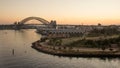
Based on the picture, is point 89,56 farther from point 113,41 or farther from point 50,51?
point 113,41

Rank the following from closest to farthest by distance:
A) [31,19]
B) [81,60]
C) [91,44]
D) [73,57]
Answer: [81,60] → [73,57] → [91,44] → [31,19]

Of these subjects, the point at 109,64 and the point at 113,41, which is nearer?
the point at 109,64

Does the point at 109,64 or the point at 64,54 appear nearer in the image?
the point at 109,64

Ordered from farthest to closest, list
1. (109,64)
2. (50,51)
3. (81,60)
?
1. (50,51)
2. (81,60)
3. (109,64)

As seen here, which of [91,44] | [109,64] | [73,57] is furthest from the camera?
[91,44]

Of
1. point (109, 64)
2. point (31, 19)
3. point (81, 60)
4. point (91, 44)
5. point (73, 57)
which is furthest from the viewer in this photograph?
point (31, 19)

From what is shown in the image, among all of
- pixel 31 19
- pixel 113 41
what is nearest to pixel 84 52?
pixel 113 41

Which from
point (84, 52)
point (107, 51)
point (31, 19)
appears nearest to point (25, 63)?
point (84, 52)

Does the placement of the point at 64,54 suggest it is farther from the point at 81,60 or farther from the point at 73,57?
the point at 81,60
